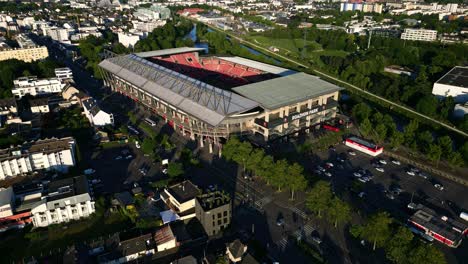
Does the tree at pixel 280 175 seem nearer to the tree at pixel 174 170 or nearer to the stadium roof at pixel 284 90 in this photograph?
the stadium roof at pixel 284 90

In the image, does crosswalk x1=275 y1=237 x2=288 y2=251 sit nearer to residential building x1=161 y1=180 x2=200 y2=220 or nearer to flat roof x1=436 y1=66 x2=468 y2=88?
residential building x1=161 y1=180 x2=200 y2=220

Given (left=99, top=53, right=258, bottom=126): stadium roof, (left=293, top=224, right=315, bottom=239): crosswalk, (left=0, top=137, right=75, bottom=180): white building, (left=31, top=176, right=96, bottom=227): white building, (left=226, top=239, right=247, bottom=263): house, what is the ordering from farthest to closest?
(left=99, top=53, right=258, bottom=126): stadium roof < (left=0, top=137, right=75, bottom=180): white building < (left=31, top=176, right=96, bottom=227): white building < (left=293, top=224, right=315, bottom=239): crosswalk < (left=226, top=239, right=247, bottom=263): house

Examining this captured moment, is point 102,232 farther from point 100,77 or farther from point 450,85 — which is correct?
point 450,85

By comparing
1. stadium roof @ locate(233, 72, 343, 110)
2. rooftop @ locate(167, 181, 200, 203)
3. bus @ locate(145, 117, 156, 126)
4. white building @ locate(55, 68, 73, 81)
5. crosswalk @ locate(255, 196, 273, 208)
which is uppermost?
stadium roof @ locate(233, 72, 343, 110)

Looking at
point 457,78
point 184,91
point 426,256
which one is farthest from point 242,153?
point 457,78

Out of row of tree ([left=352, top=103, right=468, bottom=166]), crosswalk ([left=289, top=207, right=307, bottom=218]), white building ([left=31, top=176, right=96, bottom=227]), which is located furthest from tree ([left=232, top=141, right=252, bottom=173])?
row of tree ([left=352, top=103, right=468, bottom=166])

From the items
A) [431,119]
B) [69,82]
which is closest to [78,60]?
[69,82]

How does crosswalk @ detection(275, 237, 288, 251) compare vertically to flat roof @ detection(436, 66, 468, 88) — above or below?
below

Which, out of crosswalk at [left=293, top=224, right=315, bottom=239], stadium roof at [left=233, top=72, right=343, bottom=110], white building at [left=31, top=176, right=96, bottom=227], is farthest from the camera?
stadium roof at [left=233, top=72, right=343, bottom=110]

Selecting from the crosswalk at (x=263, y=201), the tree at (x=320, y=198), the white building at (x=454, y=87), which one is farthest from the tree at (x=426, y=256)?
the white building at (x=454, y=87)
